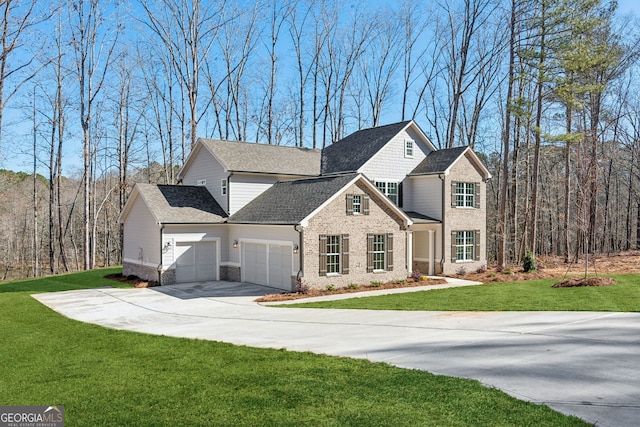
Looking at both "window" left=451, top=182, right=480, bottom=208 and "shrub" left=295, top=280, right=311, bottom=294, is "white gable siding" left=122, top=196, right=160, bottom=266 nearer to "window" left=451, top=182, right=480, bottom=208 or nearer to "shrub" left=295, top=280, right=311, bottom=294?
"shrub" left=295, top=280, right=311, bottom=294

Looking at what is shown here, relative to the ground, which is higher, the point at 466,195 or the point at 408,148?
the point at 408,148

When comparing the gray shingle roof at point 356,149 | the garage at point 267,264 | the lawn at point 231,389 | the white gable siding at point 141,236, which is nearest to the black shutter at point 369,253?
the garage at point 267,264

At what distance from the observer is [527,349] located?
9.45 m

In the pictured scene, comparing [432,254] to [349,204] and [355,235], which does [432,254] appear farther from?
[349,204]

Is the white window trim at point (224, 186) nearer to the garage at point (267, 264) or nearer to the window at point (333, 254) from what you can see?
the garage at point (267, 264)

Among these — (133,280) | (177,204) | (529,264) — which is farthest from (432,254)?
(133,280)

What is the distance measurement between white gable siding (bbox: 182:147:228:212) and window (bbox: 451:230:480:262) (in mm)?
11879

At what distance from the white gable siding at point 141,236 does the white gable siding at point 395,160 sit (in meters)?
10.7

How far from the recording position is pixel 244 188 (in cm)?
2514

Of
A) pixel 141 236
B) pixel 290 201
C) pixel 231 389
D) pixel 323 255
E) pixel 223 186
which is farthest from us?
pixel 223 186

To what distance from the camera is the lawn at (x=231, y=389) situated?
20.5ft

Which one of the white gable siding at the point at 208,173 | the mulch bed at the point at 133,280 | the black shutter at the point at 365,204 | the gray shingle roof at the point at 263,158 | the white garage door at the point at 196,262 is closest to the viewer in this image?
the black shutter at the point at 365,204

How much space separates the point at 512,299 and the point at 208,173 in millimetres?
16641

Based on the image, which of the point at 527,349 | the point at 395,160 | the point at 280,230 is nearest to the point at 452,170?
the point at 395,160
